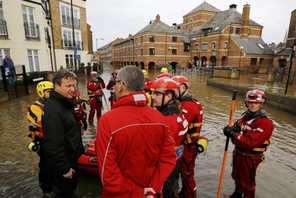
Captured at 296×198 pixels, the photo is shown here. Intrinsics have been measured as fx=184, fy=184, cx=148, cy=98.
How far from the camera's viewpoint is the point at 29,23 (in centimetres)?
1620

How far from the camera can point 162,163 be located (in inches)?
71.4

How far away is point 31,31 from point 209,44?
110 feet

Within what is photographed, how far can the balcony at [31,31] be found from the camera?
52.9 feet

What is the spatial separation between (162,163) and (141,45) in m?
43.1

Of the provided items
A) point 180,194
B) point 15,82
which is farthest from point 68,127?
point 15,82

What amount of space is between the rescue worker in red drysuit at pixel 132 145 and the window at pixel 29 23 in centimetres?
1872

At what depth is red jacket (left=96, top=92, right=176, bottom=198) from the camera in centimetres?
156

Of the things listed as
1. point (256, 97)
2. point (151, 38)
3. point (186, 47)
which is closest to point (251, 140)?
point (256, 97)

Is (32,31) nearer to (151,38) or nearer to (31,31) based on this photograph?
(31,31)

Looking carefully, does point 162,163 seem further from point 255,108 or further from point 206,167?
point 206,167

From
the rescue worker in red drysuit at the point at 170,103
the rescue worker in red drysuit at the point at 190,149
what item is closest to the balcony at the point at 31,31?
the rescue worker in red drysuit at the point at 190,149

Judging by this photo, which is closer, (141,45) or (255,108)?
(255,108)

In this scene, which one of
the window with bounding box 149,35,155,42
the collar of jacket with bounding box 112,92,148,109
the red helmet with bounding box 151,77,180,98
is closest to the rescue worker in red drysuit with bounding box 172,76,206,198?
the red helmet with bounding box 151,77,180,98

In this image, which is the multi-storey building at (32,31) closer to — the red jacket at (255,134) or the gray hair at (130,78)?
the red jacket at (255,134)
